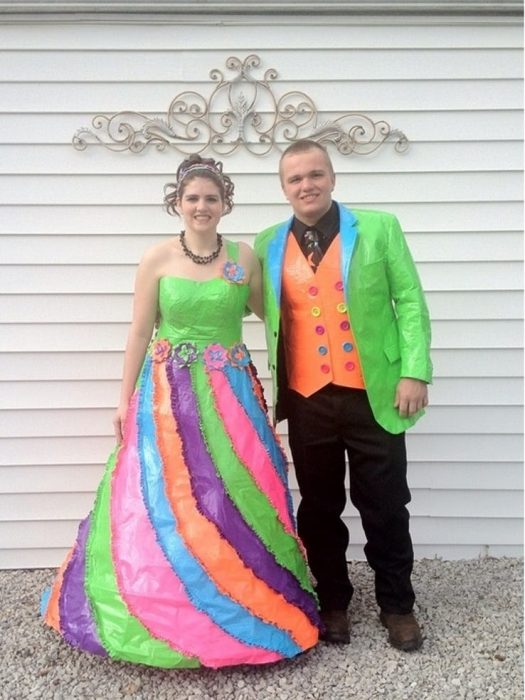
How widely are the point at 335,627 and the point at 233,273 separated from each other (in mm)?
1404

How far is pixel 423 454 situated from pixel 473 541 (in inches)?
21.3

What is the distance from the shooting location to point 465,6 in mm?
2891

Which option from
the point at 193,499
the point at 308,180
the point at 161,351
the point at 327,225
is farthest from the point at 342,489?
the point at 308,180

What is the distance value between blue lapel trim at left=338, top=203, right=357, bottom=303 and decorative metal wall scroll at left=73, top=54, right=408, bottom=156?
0.85 metres

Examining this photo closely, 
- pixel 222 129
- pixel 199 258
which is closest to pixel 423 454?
pixel 199 258

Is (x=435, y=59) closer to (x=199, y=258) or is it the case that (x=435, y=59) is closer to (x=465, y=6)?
(x=465, y=6)

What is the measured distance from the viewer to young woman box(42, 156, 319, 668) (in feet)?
6.94

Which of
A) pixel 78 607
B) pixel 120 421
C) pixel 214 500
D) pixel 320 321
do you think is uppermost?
pixel 320 321

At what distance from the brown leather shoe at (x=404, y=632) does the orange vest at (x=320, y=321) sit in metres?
0.93

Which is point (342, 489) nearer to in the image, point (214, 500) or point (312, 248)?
point (214, 500)

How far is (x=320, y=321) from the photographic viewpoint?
7.34 ft

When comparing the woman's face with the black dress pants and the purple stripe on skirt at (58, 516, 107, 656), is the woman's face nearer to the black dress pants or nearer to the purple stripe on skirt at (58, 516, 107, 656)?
the black dress pants

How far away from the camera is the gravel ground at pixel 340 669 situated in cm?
218

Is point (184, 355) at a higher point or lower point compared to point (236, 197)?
lower
